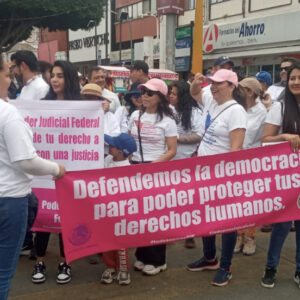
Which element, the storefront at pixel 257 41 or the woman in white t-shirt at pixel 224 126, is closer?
the woman in white t-shirt at pixel 224 126

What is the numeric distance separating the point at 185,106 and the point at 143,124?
0.96 meters

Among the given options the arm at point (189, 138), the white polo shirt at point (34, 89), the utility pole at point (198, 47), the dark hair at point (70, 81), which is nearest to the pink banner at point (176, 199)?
the dark hair at point (70, 81)

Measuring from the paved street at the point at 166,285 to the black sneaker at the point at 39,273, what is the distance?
5 cm

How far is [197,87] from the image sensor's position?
4258 millimetres

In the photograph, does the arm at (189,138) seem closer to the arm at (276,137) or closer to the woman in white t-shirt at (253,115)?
the woman in white t-shirt at (253,115)

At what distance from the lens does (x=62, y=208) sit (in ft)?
10.3

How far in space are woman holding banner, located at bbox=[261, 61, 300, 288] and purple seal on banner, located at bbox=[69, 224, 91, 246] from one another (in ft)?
4.94

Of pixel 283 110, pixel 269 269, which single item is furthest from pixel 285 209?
pixel 283 110

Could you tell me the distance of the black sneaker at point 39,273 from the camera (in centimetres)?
368

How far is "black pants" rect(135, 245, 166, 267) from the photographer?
12.7ft

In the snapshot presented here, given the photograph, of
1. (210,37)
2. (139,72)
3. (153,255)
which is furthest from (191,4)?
(153,255)

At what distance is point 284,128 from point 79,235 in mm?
1803

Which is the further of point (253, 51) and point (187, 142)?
point (253, 51)

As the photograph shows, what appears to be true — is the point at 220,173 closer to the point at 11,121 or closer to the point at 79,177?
the point at 79,177
